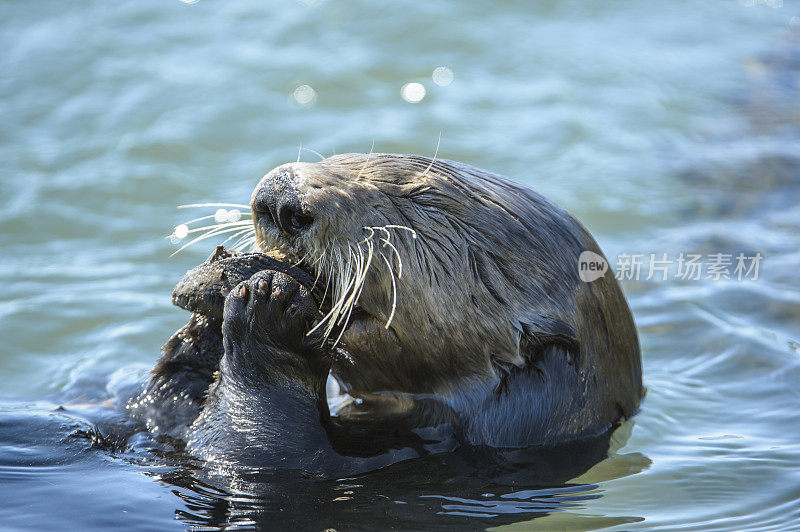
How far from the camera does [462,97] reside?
866cm

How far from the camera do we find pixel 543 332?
3.92 meters

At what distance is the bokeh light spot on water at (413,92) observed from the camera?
Result: 8570mm

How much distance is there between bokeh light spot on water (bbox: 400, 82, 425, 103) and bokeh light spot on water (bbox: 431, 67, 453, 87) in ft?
0.59

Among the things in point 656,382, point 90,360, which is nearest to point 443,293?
point 656,382

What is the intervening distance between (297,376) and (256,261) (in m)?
0.47

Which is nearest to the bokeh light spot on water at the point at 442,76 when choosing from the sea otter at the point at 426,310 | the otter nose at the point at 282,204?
the sea otter at the point at 426,310

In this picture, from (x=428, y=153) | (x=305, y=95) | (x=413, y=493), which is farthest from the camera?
(x=305, y=95)

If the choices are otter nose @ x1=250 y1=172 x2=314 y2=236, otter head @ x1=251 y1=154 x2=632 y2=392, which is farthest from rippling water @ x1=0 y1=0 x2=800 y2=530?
otter nose @ x1=250 y1=172 x2=314 y2=236

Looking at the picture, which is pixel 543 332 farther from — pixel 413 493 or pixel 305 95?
pixel 305 95

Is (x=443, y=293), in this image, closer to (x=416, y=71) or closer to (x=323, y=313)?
(x=323, y=313)

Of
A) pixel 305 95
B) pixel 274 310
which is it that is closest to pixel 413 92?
pixel 305 95

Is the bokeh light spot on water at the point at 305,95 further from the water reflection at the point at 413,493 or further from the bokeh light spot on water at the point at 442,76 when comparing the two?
the water reflection at the point at 413,493

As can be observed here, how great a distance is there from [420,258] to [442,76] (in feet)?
17.6

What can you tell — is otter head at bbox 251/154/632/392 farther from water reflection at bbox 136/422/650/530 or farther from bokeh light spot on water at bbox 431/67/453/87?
bokeh light spot on water at bbox 431/67/453/87
